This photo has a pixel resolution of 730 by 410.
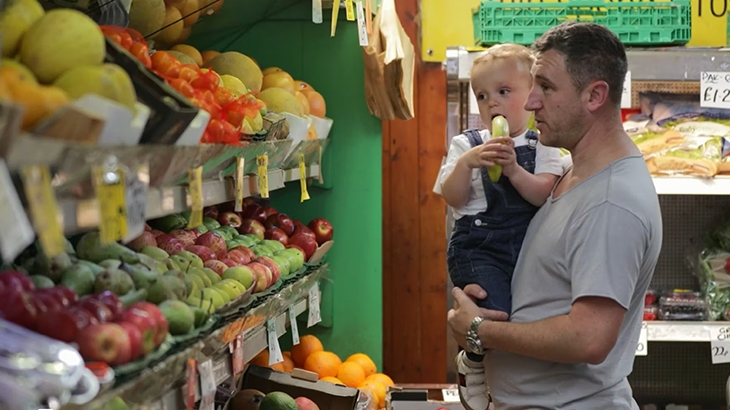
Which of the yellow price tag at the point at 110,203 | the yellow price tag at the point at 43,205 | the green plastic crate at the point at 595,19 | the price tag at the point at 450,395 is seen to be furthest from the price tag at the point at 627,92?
the yellow price tag at the point at 43,205

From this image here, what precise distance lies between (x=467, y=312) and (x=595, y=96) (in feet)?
2.03

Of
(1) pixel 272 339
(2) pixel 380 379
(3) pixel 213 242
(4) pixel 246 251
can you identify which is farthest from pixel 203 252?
(2) pixel 380 379

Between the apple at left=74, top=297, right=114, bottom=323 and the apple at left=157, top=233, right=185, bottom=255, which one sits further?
the apple at left=157, top=233, right=185, bottom=255

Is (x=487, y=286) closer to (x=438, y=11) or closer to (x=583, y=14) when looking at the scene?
(x=583, y=14)

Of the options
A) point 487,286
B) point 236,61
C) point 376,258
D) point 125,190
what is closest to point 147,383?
point 125,190

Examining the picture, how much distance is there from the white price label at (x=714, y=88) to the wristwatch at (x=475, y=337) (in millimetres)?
1755

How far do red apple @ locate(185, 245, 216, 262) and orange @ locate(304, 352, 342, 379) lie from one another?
1.19 meters

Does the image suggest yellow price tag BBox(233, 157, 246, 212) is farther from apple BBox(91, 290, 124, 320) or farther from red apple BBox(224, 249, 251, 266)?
apple BBox(91, 290, 124, 320)

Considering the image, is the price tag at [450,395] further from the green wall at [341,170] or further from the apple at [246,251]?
the apple at [246,251]

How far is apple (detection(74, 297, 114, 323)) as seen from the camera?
1.41 meters

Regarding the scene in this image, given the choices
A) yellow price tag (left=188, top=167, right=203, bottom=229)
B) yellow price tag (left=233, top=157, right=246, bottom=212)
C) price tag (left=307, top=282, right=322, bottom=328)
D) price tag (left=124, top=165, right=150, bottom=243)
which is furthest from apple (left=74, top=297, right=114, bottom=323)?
price tag (left=307, top=282, right=322, bottom=328)

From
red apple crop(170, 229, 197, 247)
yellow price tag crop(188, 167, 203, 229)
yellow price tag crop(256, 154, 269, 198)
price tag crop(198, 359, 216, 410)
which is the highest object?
yellow price tag crop(188, 167, 203, 229)

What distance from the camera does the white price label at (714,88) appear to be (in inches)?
132

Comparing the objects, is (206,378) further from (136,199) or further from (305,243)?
(305,243)
